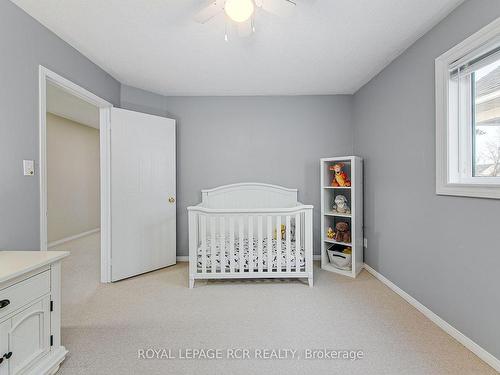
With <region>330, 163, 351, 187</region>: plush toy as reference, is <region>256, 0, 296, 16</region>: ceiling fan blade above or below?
above

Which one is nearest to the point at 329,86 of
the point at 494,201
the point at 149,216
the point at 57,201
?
the point at 494,201

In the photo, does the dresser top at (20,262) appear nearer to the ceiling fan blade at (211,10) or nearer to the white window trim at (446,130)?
the ceiling fan blade at (211,10)

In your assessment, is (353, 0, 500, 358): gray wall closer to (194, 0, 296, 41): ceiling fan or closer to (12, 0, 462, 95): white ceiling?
(12, 0, 462, 95): white ceiling

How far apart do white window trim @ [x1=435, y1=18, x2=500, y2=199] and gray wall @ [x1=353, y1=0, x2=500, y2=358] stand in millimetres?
67

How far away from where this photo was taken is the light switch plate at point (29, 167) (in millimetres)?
1664

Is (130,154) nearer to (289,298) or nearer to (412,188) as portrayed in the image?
(289,298)

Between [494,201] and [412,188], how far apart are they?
710 mm

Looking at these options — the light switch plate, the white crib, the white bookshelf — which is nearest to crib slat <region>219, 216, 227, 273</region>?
the white crib

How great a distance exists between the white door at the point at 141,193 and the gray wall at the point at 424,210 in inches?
93.3

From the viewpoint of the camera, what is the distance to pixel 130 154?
2736 millimetres

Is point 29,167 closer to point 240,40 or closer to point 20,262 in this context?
point 20,262

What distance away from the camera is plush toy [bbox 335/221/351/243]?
9.50ft

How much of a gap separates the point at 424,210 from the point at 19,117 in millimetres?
2974

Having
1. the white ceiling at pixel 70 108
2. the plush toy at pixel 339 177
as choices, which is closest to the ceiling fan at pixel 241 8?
the plush toy at pixel 339 177
